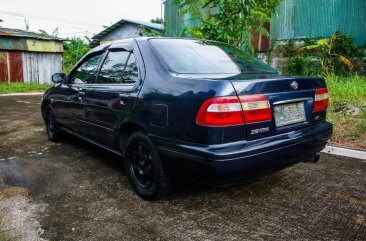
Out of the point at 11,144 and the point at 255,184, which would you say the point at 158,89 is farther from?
the point at 11,144

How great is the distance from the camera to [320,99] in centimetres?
305

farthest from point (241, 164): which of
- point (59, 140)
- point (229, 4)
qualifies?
point (229, 4)

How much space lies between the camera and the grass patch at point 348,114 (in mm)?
4855

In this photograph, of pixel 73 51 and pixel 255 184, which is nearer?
pixel 255 184

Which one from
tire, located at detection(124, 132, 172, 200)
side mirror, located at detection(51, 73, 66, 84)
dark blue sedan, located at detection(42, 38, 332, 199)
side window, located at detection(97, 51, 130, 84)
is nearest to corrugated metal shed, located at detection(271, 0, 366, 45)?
side mirror, located at detection(51, 73, 66, 84)

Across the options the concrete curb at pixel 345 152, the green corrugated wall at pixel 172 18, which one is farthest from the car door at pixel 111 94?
the green corrugated wall at pixel 172 18

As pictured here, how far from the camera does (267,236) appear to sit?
2381 mm

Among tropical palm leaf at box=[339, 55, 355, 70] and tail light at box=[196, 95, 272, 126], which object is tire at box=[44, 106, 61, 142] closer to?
tail light at box=[196, 95, 272, 126]

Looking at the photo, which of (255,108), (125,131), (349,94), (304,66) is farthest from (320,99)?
(304,66)

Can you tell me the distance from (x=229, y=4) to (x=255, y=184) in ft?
13.7

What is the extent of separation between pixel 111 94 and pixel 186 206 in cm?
134

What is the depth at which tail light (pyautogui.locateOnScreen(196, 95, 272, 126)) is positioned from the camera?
7.64ft

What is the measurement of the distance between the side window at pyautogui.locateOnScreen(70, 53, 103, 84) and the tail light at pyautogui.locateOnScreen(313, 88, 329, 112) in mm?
2407

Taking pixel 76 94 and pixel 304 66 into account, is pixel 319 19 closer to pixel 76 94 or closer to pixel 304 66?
pixel 304 66
